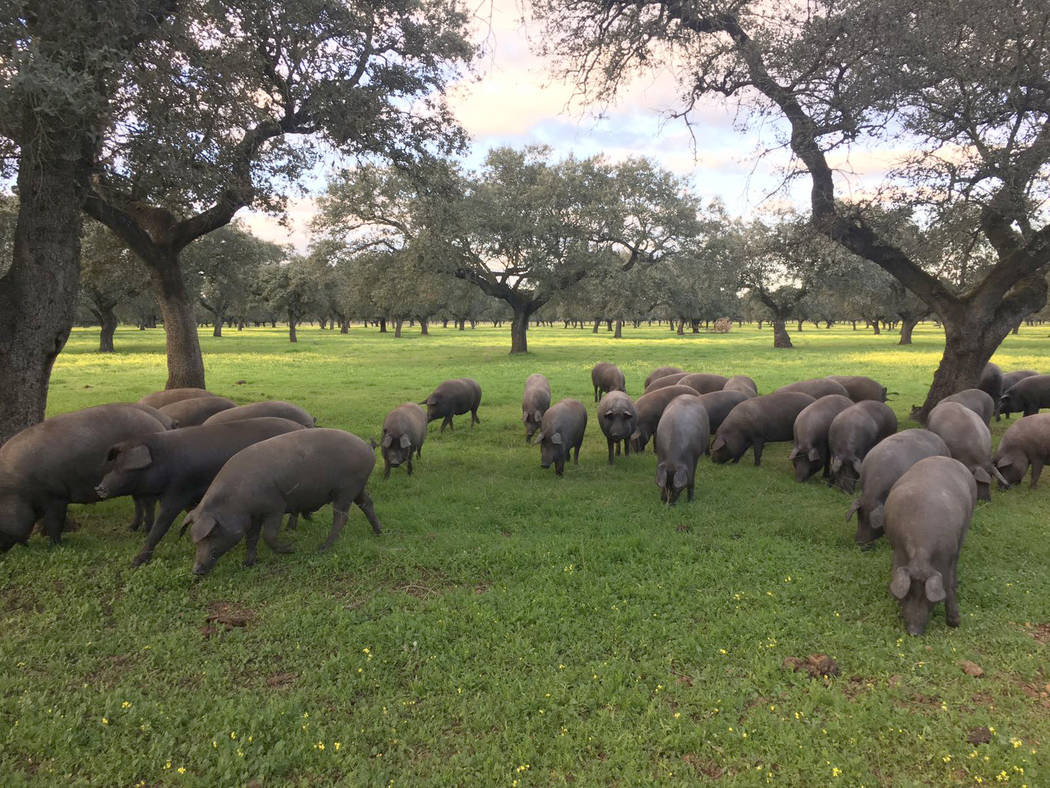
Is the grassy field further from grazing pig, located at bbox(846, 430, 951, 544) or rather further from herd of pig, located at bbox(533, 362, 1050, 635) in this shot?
herd of pig, located at bbox(533, 362, 1050, 635)

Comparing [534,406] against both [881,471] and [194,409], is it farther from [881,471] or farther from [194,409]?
[881,471]

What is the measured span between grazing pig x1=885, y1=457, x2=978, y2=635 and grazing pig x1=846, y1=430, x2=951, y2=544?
23.0 inches

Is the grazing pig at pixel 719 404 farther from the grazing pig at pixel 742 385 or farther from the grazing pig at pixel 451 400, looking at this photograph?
the grazing pig at pixel 451 400

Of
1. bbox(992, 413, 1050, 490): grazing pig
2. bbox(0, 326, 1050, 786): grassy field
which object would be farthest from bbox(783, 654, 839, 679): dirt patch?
bbox(992, 413, 1050, 490): grazing pig

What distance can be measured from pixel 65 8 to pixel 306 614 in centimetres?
735

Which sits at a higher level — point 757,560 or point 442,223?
point 442,223

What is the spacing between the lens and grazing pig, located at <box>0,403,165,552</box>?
20.1 feet

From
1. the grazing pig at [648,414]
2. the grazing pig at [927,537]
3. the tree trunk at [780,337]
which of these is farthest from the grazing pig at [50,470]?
the tree trunk at [780,337]

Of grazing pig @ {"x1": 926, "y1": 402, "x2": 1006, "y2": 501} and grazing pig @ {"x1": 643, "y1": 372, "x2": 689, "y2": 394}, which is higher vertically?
grazing pig @ {"x1": 643, "y1": 372, "x2": 689, "y2": 394}

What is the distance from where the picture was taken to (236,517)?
5840 millimetres

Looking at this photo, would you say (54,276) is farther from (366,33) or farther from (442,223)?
(442,223)

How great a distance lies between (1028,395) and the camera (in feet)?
45.4

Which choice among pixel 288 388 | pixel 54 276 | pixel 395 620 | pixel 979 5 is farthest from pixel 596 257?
pixel 395 620

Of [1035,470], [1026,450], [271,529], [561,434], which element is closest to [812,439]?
[1026,450]
